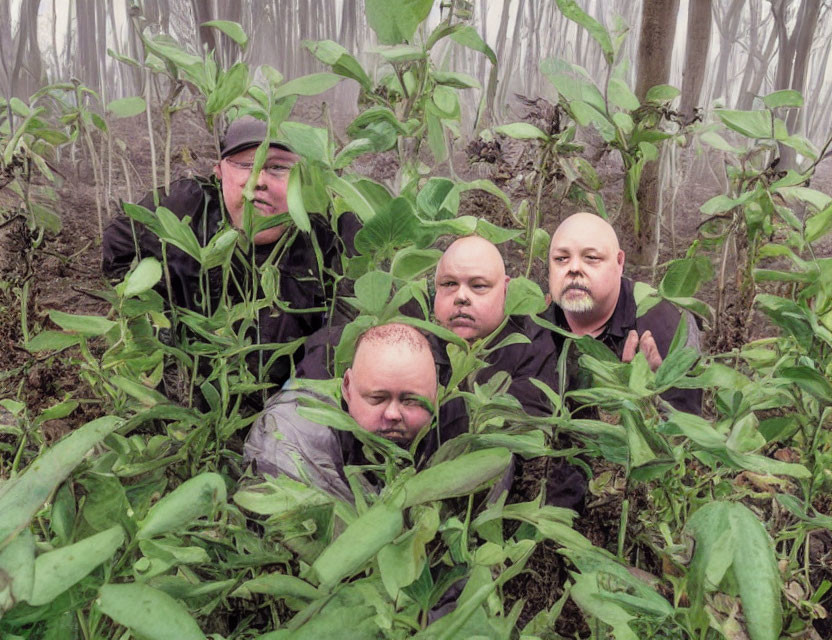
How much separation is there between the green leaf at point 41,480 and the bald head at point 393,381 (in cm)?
18

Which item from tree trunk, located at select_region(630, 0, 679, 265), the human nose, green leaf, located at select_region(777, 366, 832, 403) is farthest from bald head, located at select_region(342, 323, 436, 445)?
tree trunk, located at select_region(630, 0, 679, 265)

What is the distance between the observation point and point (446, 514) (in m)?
0.47

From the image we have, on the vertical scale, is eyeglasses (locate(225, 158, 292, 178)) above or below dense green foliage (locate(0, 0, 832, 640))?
above

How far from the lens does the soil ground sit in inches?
22.0

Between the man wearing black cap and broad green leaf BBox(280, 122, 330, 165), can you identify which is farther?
the man wearing black cap

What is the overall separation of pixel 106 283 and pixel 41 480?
1.59 ft

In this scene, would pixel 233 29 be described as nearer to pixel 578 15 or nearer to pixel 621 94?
pixel 578 15

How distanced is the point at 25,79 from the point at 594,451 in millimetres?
2353

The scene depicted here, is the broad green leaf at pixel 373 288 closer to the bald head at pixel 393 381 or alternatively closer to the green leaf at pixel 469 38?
the bald head at pixel 393 381

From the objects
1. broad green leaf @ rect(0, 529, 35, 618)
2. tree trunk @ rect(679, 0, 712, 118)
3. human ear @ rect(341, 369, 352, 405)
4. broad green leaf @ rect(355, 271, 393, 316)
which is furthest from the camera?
tree trunk @ rect(679, 0, 712, 118)

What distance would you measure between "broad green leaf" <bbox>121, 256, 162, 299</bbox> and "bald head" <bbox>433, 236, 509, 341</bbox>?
0.27 meters

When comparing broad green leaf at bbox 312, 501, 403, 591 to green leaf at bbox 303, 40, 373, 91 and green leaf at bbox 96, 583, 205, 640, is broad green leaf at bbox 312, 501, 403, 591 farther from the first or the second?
green leaf at bbox 303, 40, 373, 91

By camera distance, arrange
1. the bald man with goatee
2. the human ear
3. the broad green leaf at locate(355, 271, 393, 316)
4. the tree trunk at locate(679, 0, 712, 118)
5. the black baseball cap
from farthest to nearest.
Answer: the tree trunk at locate(679, 0, 712, 118), the black baseball cap, the bald man with goatee, the human ear, the broad green leaf at locate(355, 271, 393, 316)

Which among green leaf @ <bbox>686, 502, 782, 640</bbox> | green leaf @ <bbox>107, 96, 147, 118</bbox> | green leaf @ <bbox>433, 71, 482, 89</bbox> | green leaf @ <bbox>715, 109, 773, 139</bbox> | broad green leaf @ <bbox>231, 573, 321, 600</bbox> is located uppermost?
green leaf @ <bbox>433, 71, 482, 89</bbox>
